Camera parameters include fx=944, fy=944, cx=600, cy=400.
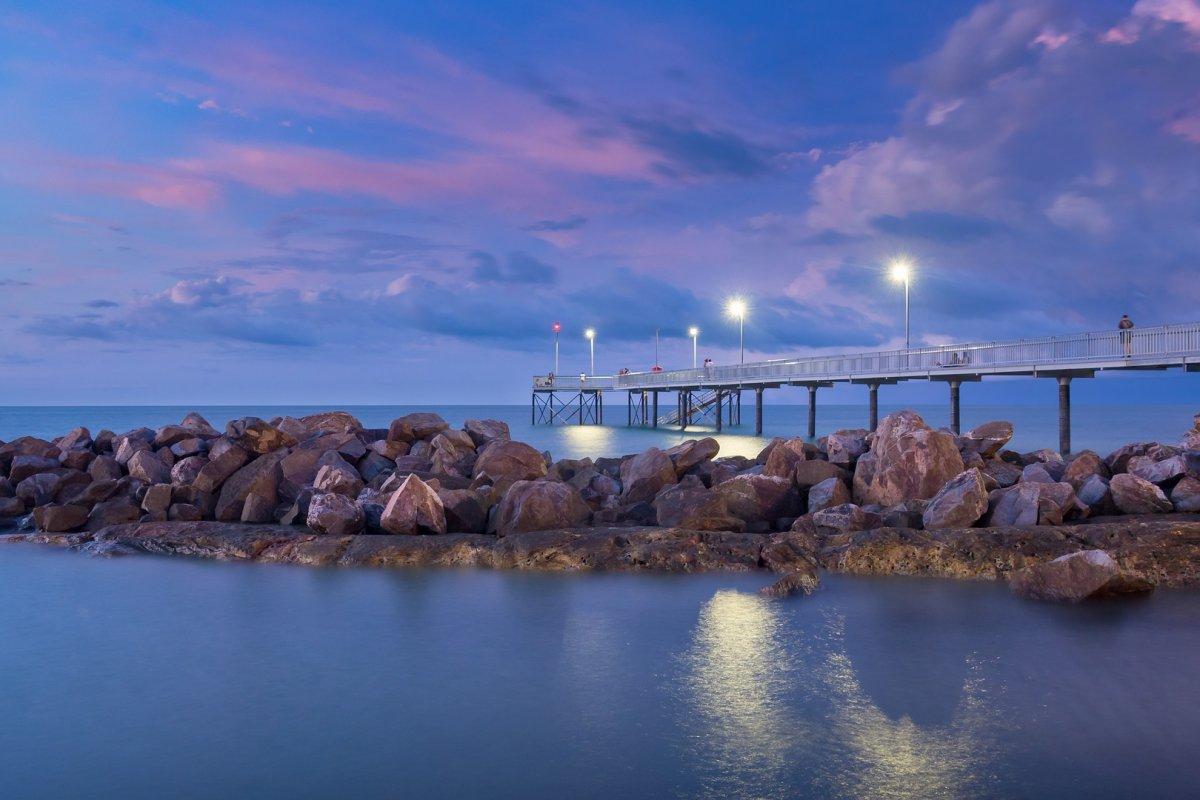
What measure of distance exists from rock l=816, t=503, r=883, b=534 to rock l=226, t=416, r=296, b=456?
11.2 metres

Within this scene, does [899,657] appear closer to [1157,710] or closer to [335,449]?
[1157,710]

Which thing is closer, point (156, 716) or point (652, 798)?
point (652, 798)

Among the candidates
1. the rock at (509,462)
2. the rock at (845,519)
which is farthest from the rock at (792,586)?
the rock at (509,462)

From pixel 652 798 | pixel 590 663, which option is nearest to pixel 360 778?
pixel 652 798

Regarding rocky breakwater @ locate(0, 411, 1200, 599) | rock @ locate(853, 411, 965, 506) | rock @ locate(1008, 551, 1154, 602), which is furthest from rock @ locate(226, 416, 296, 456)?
rock @ locate(1008, 551, 1154, 602)

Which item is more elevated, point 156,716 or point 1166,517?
point 1166,517

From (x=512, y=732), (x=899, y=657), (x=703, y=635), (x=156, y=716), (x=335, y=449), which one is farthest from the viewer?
(x=335, y=449)

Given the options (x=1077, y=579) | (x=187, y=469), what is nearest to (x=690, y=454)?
(x=1077, y=579)

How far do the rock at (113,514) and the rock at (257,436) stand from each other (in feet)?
7.40

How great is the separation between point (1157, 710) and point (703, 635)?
4317mm

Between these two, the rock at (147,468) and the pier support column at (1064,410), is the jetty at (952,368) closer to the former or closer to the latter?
the pier support column at (1064,410)

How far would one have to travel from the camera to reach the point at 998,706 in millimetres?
8172

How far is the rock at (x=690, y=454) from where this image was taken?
18047 mm

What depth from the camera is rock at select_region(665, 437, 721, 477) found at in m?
18.0
